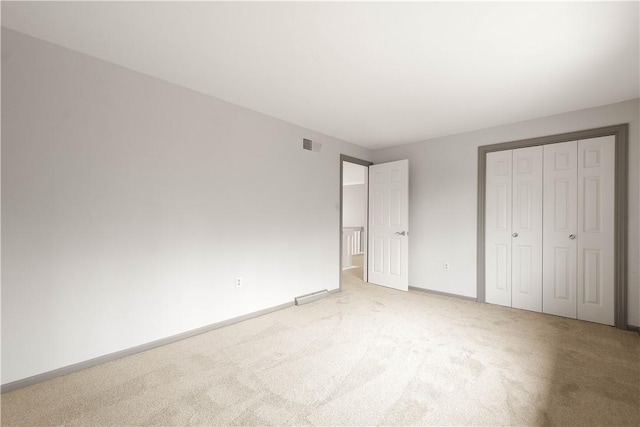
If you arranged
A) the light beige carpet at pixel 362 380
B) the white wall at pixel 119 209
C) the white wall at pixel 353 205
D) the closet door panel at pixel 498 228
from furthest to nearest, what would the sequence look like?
the white wall at pixel 353 205 → the closet door panel at pixel 498 228 → the white wall at pixel 119 209 → the light beige carpet at pixel 362 380

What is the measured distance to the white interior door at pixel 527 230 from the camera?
3508 mm

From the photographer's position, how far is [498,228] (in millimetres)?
3816

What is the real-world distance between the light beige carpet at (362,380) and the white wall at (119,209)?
317 millimetres

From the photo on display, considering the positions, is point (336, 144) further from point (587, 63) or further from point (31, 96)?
point (31, 96)

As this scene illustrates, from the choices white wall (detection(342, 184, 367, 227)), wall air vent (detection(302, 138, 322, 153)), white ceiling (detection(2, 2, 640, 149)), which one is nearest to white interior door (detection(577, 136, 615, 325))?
white ceiling (detection(2, 2, 640, 149))

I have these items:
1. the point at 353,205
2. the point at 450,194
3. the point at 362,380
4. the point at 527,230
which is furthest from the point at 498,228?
the point at 353,205

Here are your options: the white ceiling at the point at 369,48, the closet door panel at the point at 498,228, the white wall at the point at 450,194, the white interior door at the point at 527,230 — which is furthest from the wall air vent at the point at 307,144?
the white interior door at the point at 527,230

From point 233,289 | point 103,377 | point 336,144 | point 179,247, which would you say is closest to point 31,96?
point 179,247

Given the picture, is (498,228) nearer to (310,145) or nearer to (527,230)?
(527,230)

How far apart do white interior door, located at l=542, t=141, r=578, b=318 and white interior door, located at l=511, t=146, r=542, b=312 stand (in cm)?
6

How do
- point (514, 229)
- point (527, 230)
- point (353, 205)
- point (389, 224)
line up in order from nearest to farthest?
1. point (527, 230)
2. point (514, 229)
3. point (389, 224)
4. point (353, 205)

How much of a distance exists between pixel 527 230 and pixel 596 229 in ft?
2.05

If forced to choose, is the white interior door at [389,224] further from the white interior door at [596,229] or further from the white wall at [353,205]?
the white wall at [353,205]

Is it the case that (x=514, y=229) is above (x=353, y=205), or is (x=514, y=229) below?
below
